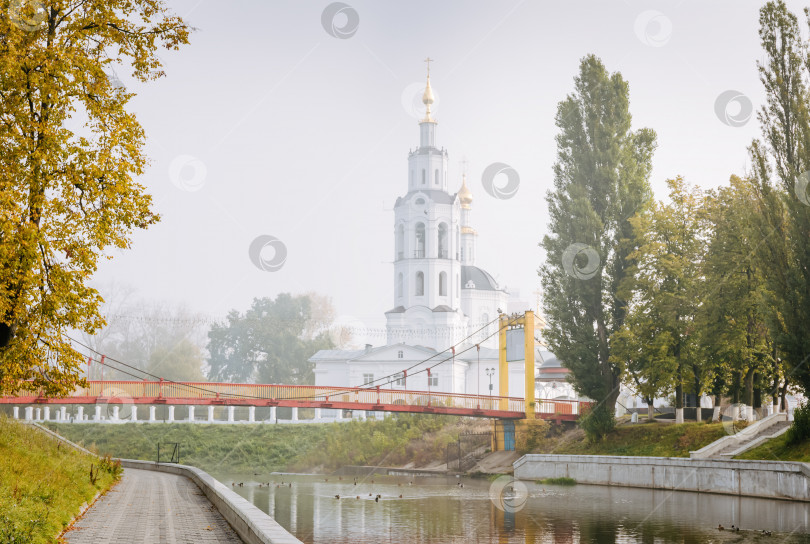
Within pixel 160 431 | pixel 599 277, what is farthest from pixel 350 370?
pixel 599 277

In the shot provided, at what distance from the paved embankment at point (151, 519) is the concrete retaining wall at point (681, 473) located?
1543 cm

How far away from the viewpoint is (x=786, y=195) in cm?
2570

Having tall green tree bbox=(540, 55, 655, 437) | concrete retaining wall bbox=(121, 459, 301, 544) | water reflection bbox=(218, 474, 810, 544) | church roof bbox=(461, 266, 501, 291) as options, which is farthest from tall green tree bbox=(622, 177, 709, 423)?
church roof bbox=(461, 266, 501, 291)

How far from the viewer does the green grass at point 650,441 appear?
30159 millimetres

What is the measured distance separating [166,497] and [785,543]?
11.9m

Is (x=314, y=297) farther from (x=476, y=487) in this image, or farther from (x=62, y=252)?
(x=62, y=252)

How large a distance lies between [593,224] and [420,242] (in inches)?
1681

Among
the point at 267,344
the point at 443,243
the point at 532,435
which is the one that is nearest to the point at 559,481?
the point at 532,435

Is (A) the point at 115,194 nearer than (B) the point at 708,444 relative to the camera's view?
Yes

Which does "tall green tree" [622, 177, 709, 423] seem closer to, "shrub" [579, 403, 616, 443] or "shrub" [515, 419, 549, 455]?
"shrub" [579, 403, 616, 443]

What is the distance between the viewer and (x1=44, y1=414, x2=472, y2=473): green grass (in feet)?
152

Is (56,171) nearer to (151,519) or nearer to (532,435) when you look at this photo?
(151,519)

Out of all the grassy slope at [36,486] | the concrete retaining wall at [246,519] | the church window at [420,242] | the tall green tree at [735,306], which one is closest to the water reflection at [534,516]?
the concrete retaining wall at [246,519]

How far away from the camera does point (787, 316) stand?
24.8 m
